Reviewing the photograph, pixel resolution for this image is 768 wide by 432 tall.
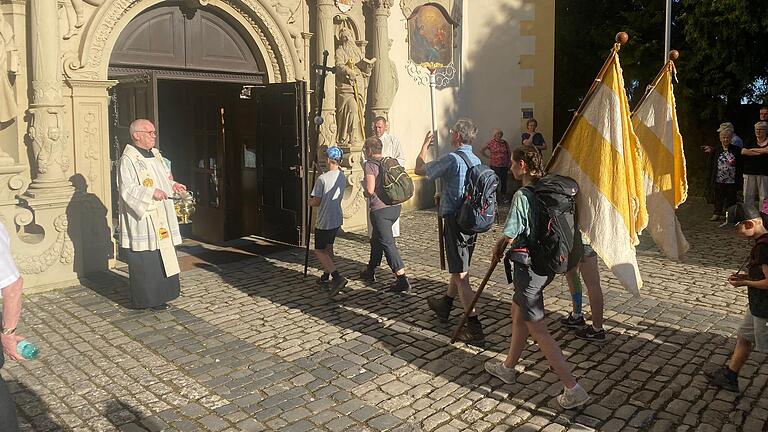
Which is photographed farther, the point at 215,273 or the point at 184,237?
the point at 184,237

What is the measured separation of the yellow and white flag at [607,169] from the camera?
15.0 feet

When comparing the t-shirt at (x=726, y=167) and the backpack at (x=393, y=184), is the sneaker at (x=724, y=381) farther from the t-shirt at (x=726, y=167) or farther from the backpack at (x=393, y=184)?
the t-shirt at (x=726, y=167)

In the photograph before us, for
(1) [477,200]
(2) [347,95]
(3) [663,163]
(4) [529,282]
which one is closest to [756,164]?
(3) [663,163]

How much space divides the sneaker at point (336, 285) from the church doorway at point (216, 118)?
81.8 inches

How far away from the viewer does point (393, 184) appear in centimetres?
630

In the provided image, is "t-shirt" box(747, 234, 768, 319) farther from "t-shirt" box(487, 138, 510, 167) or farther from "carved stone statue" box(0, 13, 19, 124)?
"t-shirt" box(487, 138, 510, 167)

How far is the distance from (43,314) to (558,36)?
15002mm

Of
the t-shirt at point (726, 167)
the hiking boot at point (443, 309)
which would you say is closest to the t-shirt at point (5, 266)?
the hiking boot at point (443, 309)

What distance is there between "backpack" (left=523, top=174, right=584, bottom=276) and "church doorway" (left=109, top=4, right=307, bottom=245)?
15.5 ft

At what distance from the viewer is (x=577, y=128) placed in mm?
4695

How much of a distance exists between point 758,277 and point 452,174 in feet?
7.34

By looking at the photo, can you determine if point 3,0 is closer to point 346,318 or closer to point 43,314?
point 43,314

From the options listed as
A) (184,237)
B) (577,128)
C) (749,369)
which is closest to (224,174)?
(184,237)

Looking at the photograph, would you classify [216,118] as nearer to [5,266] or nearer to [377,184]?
[377,184]
